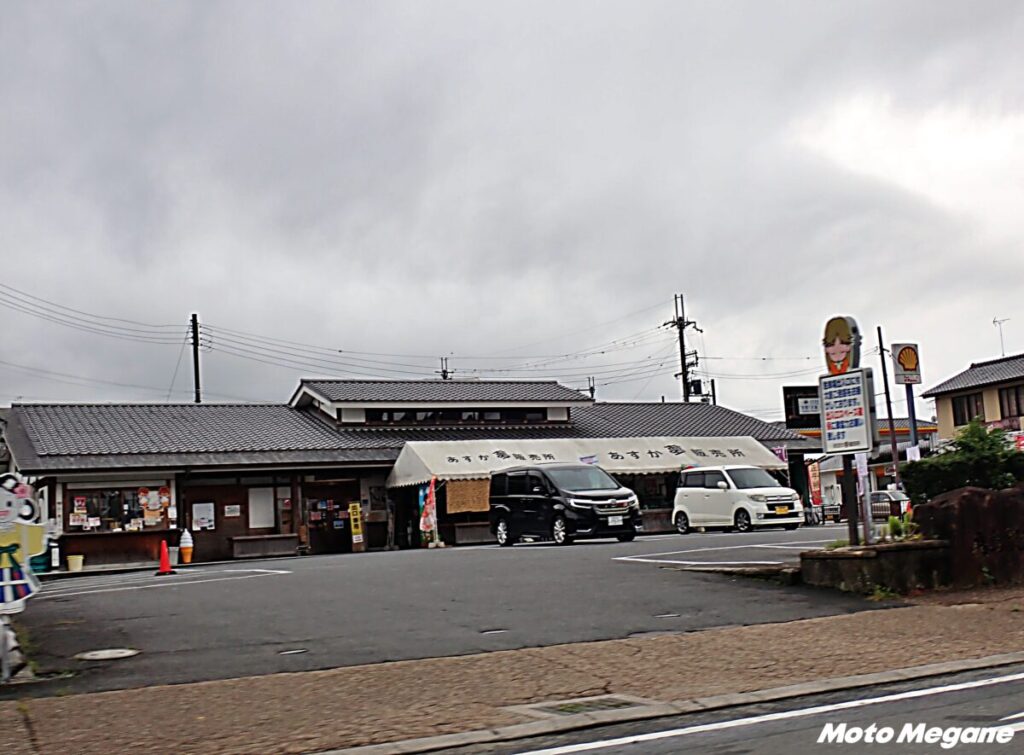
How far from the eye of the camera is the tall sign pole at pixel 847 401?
12734 millimetres

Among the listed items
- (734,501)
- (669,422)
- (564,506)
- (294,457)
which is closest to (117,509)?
(294,457)

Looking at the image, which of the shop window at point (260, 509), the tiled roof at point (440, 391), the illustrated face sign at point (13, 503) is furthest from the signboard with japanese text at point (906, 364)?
the illustrated face sign at point (13, 503)

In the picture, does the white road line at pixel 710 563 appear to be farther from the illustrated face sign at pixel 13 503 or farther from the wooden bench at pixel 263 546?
the wooden bench at pixel 263 546

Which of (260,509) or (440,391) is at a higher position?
(440,391)

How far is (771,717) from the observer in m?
6.99

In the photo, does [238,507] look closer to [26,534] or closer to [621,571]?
[621,571]

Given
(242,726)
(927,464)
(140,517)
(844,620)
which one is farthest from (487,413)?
(242,726)

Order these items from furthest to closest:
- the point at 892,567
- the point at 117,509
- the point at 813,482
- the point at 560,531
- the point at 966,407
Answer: the point at 966,407, the point at 813,482, the point at 117,509, the point at 560,531, the point at 892,567

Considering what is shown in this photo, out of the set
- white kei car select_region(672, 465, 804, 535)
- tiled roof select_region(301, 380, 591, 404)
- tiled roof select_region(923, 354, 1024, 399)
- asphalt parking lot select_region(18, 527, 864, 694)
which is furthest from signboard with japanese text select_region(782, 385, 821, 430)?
asphalt parking lot select_region(18, 527, 864, 694)

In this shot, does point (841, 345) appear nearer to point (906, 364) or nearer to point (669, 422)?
point (906, 364)

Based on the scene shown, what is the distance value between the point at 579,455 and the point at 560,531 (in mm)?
11974

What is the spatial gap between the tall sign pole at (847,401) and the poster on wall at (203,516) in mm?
23404

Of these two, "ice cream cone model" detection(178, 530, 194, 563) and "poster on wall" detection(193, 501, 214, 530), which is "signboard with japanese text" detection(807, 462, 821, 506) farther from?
"ice cream cone model" detection(178, 530, 194, 563)

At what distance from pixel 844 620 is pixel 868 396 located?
3.14 meters
